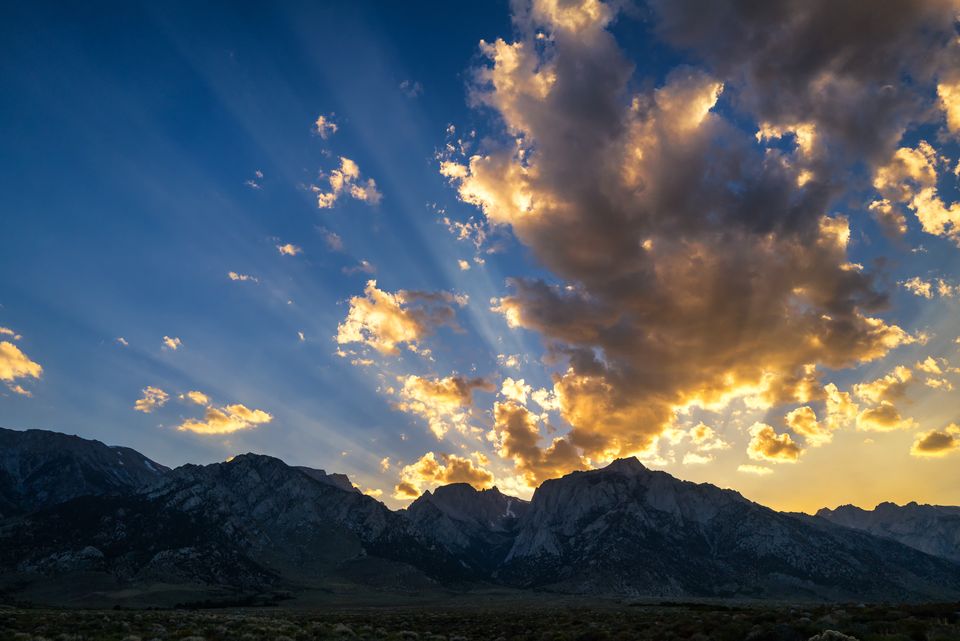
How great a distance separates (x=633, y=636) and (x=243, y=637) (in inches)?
911

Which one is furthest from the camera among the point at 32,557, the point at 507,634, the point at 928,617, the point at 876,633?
the point at 32,557

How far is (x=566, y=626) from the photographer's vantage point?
129ft

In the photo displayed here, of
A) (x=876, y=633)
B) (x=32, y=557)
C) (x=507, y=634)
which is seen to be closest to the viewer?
(x=876, y=633)

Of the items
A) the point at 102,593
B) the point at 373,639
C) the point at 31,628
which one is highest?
the point at 373,639

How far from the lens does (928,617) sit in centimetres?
2475

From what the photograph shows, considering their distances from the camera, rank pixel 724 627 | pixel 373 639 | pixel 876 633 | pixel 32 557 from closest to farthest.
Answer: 1. pixel 876 633
2. pixel 724 627
3. pixel 373 639
4. pixel 32 557

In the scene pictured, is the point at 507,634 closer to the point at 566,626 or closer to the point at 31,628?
the point at 566,626

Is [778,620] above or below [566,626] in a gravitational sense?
above

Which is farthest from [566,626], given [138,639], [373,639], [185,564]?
[185,564]

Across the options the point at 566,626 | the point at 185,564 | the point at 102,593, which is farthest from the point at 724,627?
the point at 185,564

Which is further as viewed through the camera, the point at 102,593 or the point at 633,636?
the point at 102,593

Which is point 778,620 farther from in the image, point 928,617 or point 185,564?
point 185,564

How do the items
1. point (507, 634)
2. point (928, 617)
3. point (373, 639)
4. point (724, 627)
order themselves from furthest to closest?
point (507, 634) < point (373, 639) < point (724, 627) < point (928, 617)

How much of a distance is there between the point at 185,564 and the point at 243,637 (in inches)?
7939
